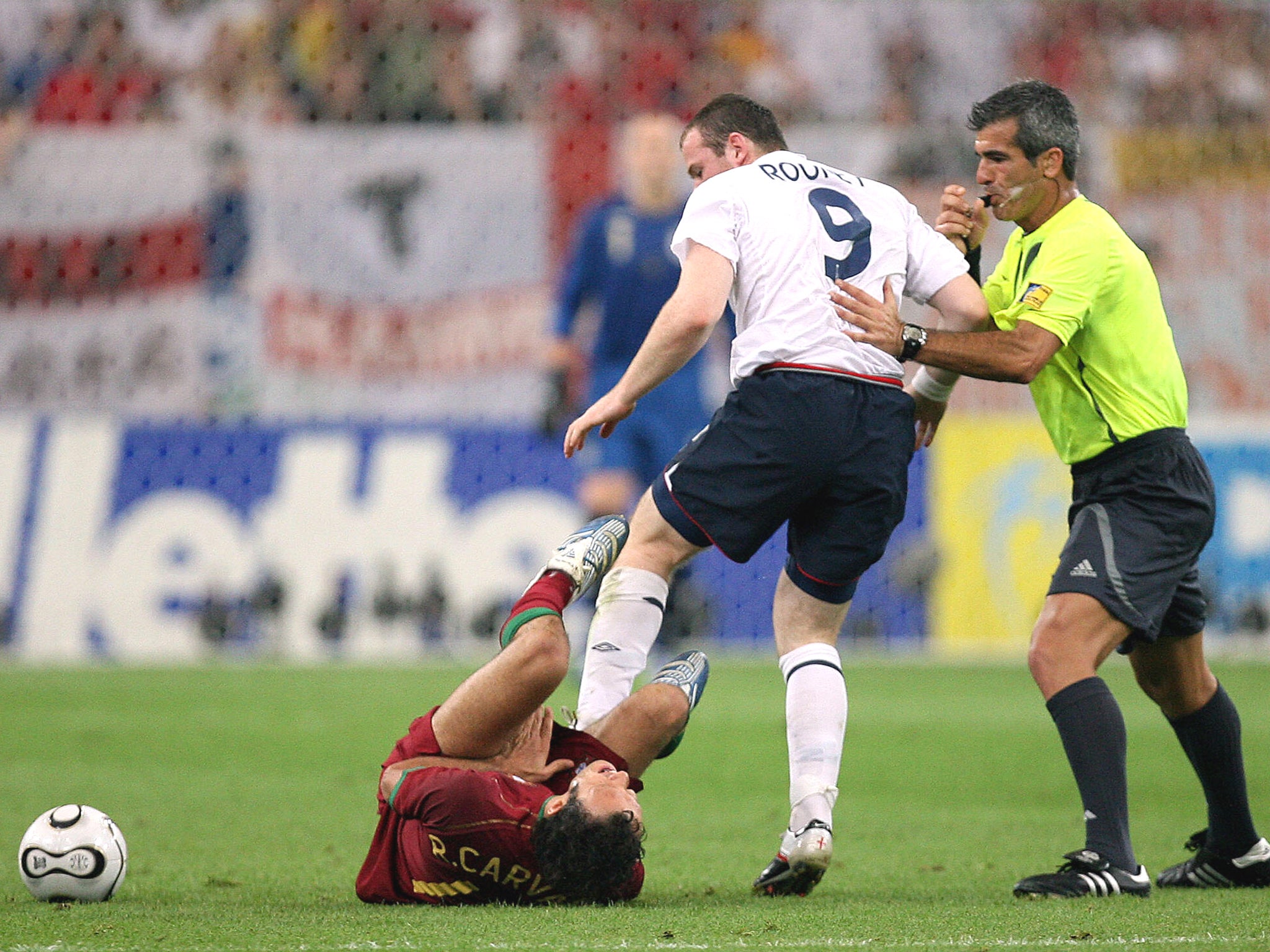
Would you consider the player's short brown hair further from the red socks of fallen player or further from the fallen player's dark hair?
the fallen player's dark hair

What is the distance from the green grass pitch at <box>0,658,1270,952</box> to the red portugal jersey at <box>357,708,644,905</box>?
9 cm

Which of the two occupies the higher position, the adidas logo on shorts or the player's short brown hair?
the player's short brown hair

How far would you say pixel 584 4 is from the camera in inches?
620

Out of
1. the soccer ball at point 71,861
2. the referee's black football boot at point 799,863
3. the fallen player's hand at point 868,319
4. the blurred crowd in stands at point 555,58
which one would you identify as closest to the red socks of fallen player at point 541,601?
the referee's black football boot at point 799,863

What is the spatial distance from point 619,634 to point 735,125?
143 cm

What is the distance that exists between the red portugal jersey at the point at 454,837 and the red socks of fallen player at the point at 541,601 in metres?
0.29

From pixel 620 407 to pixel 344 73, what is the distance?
38.8ft

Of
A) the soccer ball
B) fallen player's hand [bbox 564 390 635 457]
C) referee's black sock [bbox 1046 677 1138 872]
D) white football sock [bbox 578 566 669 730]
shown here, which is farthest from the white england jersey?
the soccer ball

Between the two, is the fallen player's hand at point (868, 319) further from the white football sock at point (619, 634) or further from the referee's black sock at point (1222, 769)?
the referee's black sock at point (1222, 769)

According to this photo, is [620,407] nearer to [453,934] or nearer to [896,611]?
[453,934]

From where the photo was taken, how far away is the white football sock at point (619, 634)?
455 centimetres

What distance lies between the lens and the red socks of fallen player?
4023 mm

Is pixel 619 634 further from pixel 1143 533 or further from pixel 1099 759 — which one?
pixel 1143 533

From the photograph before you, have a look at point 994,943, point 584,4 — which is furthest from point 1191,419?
point 994,943
